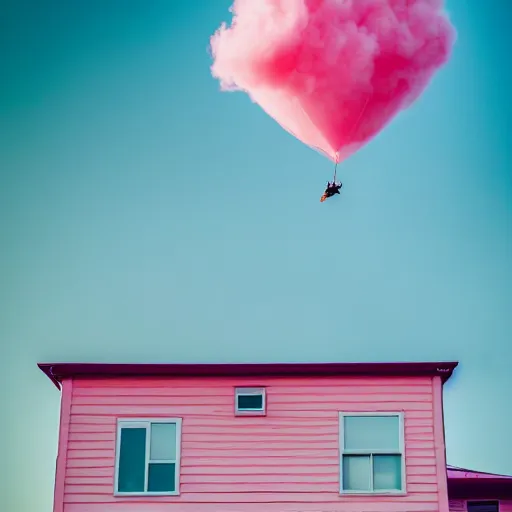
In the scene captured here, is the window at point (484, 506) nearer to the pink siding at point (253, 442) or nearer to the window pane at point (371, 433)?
the pink siding at point (253, 442)

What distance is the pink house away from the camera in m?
16.8

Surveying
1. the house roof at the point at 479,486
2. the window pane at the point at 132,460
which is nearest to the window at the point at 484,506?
the house roof at the point at 479,486

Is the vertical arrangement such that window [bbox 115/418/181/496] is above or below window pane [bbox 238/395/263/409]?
below

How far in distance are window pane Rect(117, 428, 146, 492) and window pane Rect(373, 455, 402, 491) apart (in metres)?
3.66

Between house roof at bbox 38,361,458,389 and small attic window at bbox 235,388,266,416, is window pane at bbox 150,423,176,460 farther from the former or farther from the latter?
small attic window at bbox 235,388,266,416

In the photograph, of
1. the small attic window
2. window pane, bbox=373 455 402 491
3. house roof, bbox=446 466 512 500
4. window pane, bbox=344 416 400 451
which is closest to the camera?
window pane, bbox=373 455 402 491

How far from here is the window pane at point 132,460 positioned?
16.9 meters

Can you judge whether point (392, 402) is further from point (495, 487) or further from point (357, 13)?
point (357, 13)

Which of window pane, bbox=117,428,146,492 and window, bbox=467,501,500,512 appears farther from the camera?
window, bbox=467,501,500,512

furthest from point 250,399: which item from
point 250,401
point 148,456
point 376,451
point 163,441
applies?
point 376,451

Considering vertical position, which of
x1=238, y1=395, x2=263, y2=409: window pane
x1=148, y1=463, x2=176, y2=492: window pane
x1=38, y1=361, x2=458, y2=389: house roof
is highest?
x1=38, y1=361, x2=458, y2=389: house roof

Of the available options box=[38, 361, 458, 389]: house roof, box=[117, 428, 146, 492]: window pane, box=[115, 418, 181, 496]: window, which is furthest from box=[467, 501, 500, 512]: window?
box=[117, 428, 146, 492]: window pane

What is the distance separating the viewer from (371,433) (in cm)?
1727

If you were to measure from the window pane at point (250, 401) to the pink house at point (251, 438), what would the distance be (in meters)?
0.02
